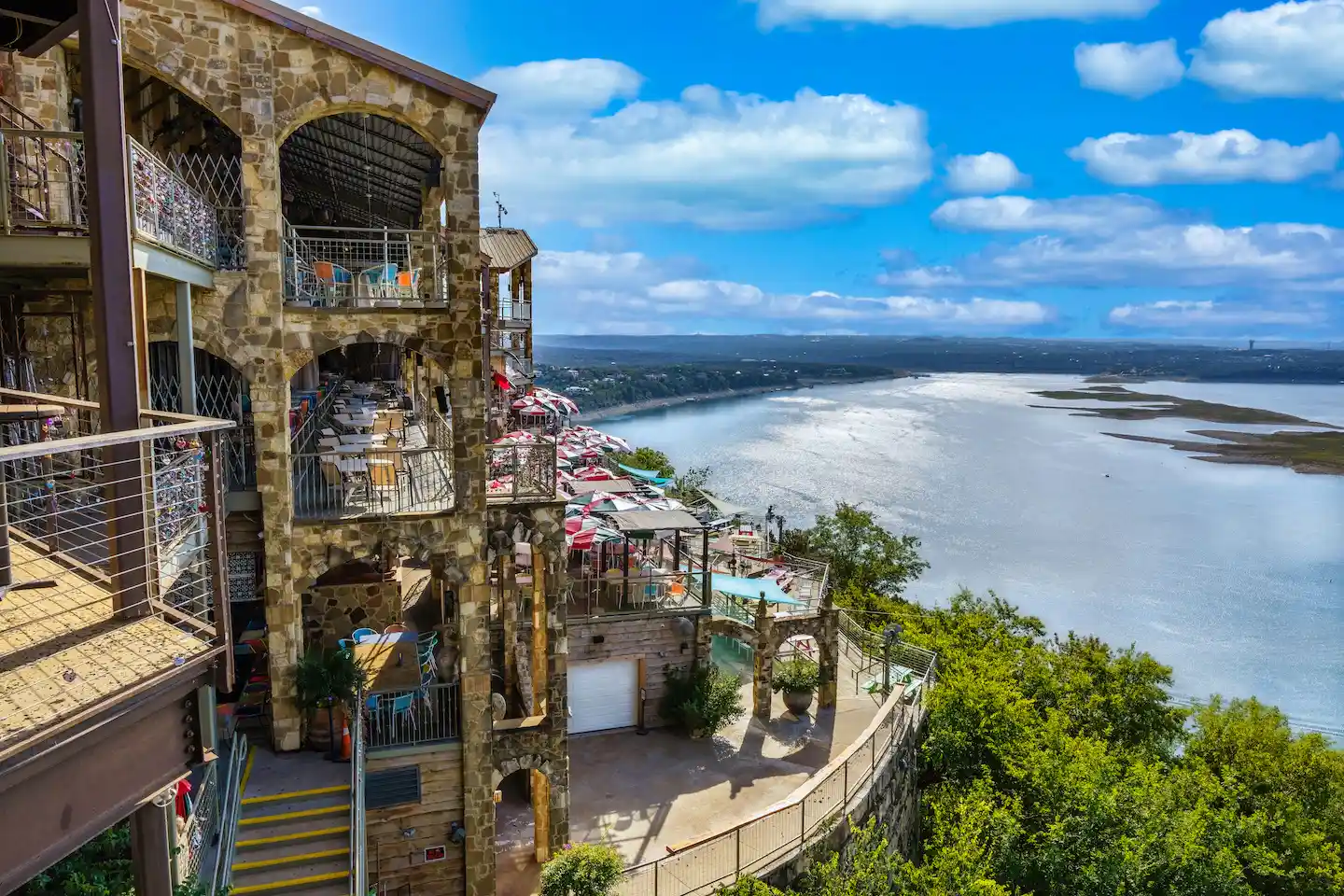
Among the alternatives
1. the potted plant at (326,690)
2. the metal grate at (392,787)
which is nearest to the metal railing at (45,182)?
the potted plant at (326,690)

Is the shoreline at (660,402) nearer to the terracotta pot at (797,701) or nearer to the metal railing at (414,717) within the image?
the terracotta pot at (797,701)

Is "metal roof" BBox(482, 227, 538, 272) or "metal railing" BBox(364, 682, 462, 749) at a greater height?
"metal roof" BBox(482, 227, 538, 272)

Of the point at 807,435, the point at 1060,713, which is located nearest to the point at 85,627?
the point at 1060,713

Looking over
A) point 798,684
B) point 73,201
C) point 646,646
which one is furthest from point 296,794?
point 798,684

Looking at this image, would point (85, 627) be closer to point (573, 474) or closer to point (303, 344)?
point (303, 344)

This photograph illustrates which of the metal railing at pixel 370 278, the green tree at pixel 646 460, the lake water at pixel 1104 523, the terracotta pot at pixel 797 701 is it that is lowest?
the lake water at pixel 1104 523

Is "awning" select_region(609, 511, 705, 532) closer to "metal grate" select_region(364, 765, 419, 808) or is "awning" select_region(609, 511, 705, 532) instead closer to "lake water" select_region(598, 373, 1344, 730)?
"metal grate" select_region(364, 765, 419, 808)

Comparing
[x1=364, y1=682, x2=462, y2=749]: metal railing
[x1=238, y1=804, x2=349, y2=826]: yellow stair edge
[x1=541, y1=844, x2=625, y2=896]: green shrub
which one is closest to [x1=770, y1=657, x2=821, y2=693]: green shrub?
[x1=541, y1=844, x2=625, y2=896]: green shrub
